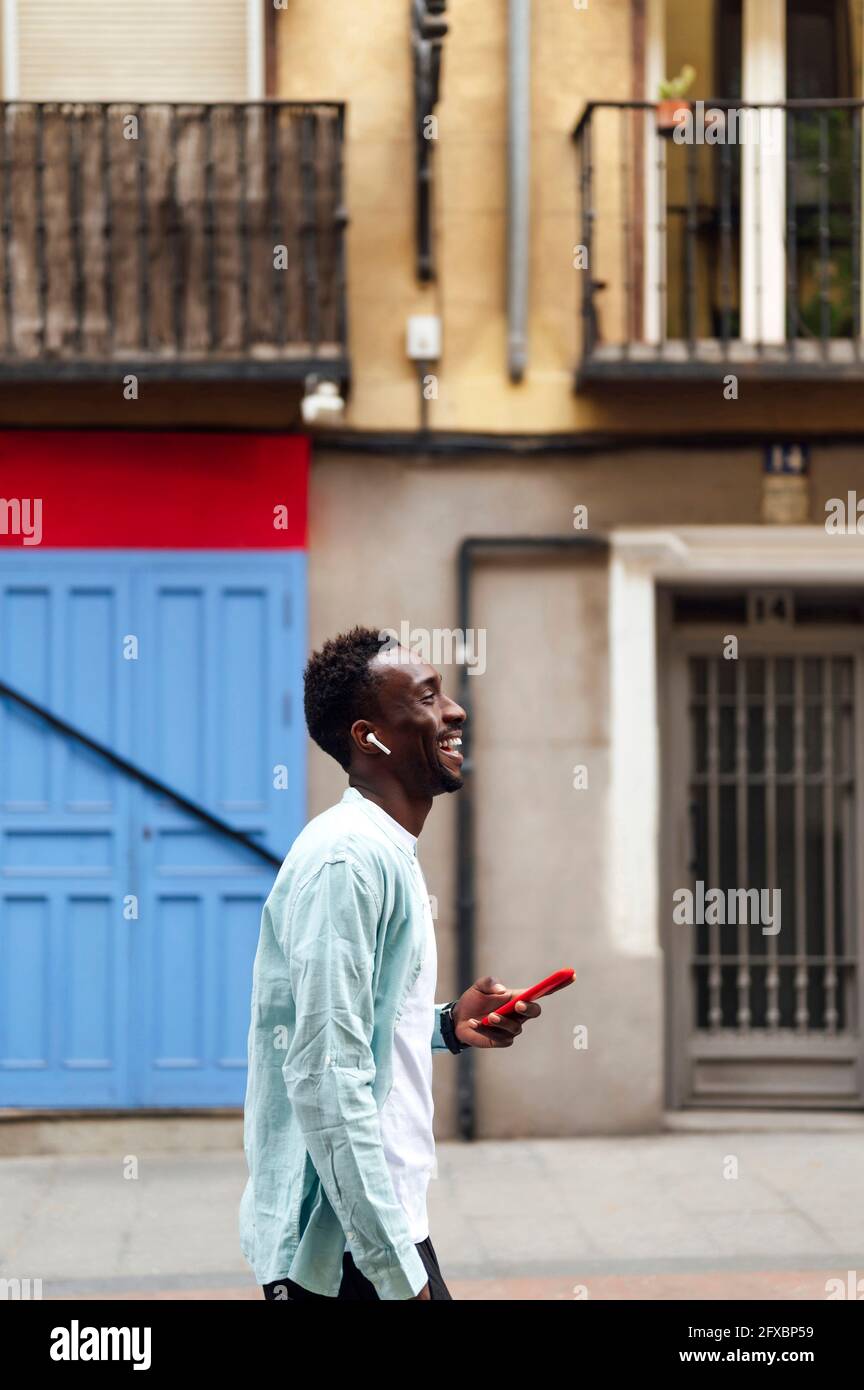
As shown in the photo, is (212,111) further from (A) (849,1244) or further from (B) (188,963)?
(A) (849,1244)

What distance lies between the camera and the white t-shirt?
2752mm

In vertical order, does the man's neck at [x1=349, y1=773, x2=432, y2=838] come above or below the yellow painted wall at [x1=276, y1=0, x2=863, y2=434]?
below

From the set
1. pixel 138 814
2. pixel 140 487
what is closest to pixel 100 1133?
pixel 138 814

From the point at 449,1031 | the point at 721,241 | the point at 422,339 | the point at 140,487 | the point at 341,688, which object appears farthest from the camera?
the point at 721,241

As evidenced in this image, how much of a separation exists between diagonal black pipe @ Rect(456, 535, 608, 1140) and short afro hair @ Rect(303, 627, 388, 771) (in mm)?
5474

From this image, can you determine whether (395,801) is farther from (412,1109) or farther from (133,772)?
(133,772)

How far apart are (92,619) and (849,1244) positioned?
4.60 meters

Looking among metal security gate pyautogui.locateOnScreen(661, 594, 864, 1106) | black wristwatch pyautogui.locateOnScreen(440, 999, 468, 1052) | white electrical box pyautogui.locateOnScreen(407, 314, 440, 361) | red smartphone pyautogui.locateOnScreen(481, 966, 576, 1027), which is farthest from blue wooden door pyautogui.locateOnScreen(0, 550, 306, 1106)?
red smartphone pyautogui.locateOnScreen(481, 966, 576, 1027)

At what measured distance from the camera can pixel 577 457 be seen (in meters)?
8.73

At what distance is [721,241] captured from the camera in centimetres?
889

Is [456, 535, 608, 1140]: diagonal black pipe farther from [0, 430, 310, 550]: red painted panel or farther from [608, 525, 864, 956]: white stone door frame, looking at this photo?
[0, 430, 310, 550]: red painted panel

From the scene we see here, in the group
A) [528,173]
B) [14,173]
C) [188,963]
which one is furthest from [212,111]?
[188,963]

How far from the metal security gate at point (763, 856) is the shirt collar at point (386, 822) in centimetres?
628

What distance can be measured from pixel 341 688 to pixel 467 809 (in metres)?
5.64
